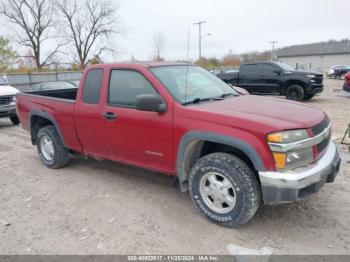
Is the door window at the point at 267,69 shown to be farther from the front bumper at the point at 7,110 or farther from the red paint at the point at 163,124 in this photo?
the red paint at the point at 163,124

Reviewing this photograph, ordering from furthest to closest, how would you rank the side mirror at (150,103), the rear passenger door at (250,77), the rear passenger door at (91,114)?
the rear passenger door at (250,77) < the rear passenger door at (91,114) < the side mirror at (150,103)

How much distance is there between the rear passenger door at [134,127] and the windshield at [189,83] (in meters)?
0.20

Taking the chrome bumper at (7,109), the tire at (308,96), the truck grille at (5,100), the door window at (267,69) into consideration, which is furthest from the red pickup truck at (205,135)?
the tire at (308,96)

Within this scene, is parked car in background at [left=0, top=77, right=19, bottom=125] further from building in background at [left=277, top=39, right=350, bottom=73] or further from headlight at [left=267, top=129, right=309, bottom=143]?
building in background at [left=277, top=39, right=350, bottom=73]

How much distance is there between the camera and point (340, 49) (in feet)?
209

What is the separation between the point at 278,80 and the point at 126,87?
10595mm

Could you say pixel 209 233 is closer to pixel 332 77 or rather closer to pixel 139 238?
pixel 139 238

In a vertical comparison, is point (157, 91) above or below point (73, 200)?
above

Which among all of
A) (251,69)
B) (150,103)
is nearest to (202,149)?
(150,103)

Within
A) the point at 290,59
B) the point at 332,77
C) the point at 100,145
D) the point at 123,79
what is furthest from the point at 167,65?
the point at 290,59

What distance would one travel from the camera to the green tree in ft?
121

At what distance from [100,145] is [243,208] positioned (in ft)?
7.57

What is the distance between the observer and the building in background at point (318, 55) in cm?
6345

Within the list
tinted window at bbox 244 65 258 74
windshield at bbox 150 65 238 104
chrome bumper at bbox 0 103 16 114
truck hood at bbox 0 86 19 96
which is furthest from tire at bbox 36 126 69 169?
tinted window at bbox 244 65 258 74
